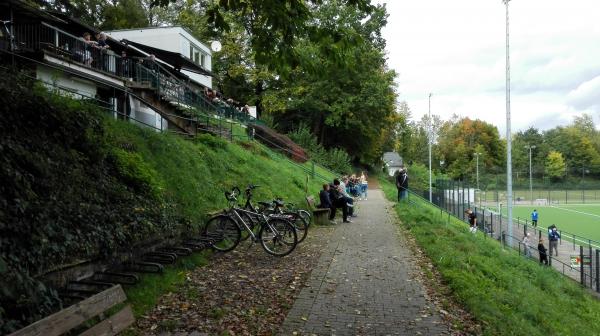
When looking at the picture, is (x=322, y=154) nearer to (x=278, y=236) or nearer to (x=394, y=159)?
(x=278, y=236)

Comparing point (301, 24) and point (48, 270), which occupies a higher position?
point (301, 24)

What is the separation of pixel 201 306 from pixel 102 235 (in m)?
1.62

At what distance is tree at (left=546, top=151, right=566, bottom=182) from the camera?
100875 mm

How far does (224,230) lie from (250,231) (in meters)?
0.50

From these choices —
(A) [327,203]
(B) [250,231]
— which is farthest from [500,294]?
(A) [327,203]

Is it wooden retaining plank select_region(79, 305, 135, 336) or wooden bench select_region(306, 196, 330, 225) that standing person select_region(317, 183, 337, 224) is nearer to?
wooden bench select_region(306, 196, 330, 225)

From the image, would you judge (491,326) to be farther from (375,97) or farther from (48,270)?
(375,97)

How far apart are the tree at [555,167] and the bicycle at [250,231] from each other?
104 metres

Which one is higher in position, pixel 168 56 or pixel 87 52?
pixel 168 56

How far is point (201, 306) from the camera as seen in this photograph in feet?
20.9

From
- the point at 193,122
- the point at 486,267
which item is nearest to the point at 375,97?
the point at 193,122

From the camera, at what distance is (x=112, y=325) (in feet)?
14.7

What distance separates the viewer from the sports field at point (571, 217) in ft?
132

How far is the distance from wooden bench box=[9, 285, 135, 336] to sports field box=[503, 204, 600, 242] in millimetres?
38224
